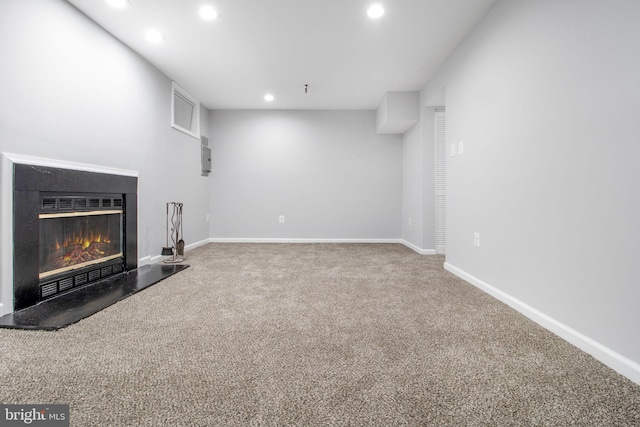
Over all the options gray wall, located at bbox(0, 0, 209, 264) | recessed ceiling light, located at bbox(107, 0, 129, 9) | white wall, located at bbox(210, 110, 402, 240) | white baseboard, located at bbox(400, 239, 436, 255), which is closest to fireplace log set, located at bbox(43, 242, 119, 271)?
gray wall, located at bbox(0, 0, 209, 264)

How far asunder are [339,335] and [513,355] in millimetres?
797

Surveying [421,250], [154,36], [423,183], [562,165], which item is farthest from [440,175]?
[154,36]

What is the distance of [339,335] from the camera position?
1462 mm

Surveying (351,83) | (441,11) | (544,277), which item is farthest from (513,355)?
(351,83)

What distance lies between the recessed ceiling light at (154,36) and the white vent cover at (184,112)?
37.7 inches

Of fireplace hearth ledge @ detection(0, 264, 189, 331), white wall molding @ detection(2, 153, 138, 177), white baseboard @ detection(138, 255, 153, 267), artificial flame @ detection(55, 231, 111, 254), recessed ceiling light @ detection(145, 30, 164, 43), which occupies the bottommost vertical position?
fireplace hearth ledge @ detection(0, 264, 189, 331)

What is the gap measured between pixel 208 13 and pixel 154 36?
696 millimetres

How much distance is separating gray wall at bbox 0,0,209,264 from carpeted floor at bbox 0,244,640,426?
4.28 ft

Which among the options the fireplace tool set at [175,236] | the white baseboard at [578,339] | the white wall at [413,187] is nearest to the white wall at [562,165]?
the white baseboard at [578,339]

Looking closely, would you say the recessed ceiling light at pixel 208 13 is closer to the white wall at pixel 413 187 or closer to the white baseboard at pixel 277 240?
the white wall at pixel 413 187

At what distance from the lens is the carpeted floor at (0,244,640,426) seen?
2.99ft

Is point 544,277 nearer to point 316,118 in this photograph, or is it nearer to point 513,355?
point 513,355

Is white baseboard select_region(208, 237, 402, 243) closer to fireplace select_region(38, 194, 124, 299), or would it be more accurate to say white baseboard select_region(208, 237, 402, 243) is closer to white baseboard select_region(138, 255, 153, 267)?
white baseboard select_region(138, 255, 153, 267)

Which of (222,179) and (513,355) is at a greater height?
(222,179)
